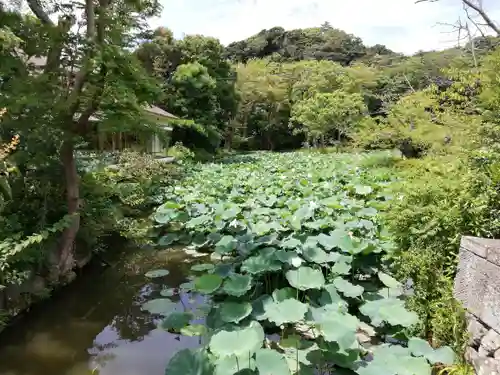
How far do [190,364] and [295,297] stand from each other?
1410 millimetres

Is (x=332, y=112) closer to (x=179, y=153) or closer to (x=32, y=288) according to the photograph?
(x=179, y=153)

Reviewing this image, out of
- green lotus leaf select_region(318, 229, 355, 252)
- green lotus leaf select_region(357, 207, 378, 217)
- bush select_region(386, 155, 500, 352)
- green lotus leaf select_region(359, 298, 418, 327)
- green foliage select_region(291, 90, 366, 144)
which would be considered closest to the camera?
bush select_region(386, 155, 500, 352)

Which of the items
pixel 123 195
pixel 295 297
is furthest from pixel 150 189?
pixel 295 297

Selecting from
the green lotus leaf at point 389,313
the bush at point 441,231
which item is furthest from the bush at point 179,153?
the green lotus leaf at point 389,313

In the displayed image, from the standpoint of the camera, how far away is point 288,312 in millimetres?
3535

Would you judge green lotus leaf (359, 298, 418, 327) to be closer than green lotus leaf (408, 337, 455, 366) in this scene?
No

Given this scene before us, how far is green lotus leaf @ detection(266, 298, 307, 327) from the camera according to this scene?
11.4 feet

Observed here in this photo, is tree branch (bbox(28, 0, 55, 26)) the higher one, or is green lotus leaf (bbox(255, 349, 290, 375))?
tree branch (bbox(28, 0, 55, 26))

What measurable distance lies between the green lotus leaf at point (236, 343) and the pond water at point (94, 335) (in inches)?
45.4

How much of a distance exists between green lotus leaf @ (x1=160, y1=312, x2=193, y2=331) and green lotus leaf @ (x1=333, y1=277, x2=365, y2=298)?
5.29ft

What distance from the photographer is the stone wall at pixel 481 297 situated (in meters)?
2.79

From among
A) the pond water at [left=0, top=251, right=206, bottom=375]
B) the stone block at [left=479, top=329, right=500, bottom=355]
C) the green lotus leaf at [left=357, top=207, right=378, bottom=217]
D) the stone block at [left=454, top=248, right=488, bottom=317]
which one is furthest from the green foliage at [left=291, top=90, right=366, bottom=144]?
the stone block at [left=479, top=329, right=500, bottom=355]

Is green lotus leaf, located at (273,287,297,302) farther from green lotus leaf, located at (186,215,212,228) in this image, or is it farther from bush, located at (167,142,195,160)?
bush, located at (167,142,195,160)

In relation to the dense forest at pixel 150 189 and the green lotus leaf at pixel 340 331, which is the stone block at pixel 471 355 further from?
the green lotus leaf at pixel 340 331
